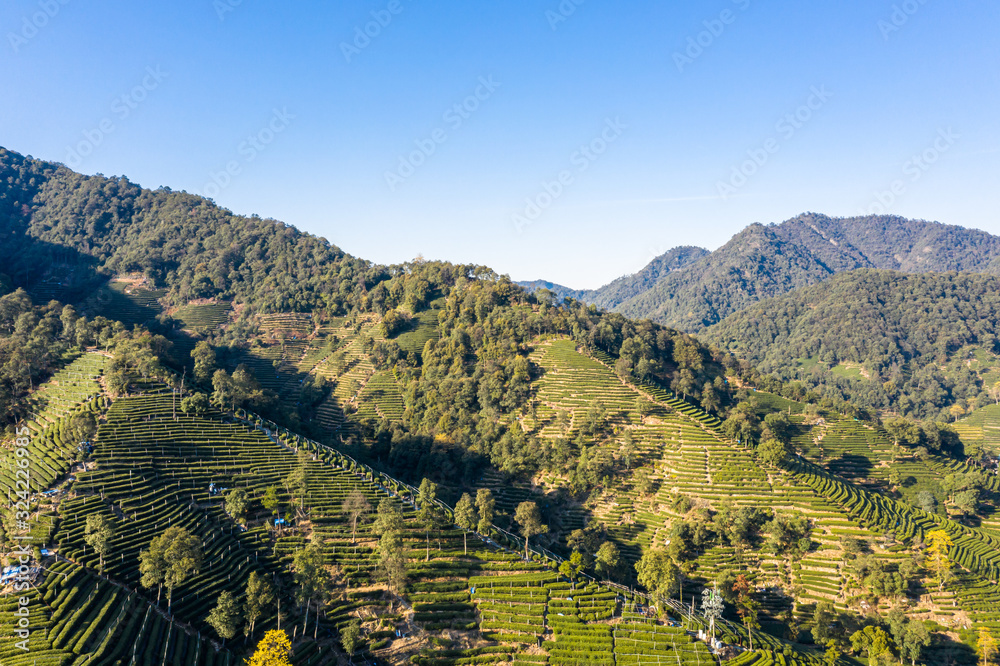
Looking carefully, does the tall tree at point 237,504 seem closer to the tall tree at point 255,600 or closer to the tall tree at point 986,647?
the tall tree at point 255,600

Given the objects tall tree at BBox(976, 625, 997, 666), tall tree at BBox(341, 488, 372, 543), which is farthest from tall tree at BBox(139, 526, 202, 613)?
tall tree at BBox(976, 625, 997, 666)

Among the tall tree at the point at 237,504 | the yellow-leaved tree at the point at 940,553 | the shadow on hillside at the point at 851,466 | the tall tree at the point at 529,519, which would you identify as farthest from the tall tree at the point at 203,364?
the shadow on hillside at the point at 851,466

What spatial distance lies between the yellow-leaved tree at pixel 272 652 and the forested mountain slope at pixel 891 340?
5163 inches

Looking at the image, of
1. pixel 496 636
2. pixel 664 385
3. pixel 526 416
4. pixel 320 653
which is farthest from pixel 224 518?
pixel 664 385

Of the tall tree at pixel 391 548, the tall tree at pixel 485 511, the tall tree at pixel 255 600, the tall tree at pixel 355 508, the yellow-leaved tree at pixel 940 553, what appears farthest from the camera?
the tall tree at pixel 485 511

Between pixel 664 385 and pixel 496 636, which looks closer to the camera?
pixel 496 636

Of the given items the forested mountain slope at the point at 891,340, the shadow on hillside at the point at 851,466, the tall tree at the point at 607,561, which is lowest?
the tall tree at the point at 607,561

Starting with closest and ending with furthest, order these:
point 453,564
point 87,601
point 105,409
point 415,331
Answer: point 87,601 < point 453,564 < point 105,409 < point 415,331

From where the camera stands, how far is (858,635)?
31188 mm

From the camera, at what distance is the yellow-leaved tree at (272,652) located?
2270 cm

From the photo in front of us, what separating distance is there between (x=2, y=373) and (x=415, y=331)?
49188 mm

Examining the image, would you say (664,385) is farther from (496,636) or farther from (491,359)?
(496,636)

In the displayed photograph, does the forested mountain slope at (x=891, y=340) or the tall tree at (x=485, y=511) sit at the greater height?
the forested mountain slope at (x=891, y=340)

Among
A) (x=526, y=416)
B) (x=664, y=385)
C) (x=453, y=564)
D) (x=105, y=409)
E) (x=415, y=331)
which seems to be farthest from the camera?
(x=415, y=331)
